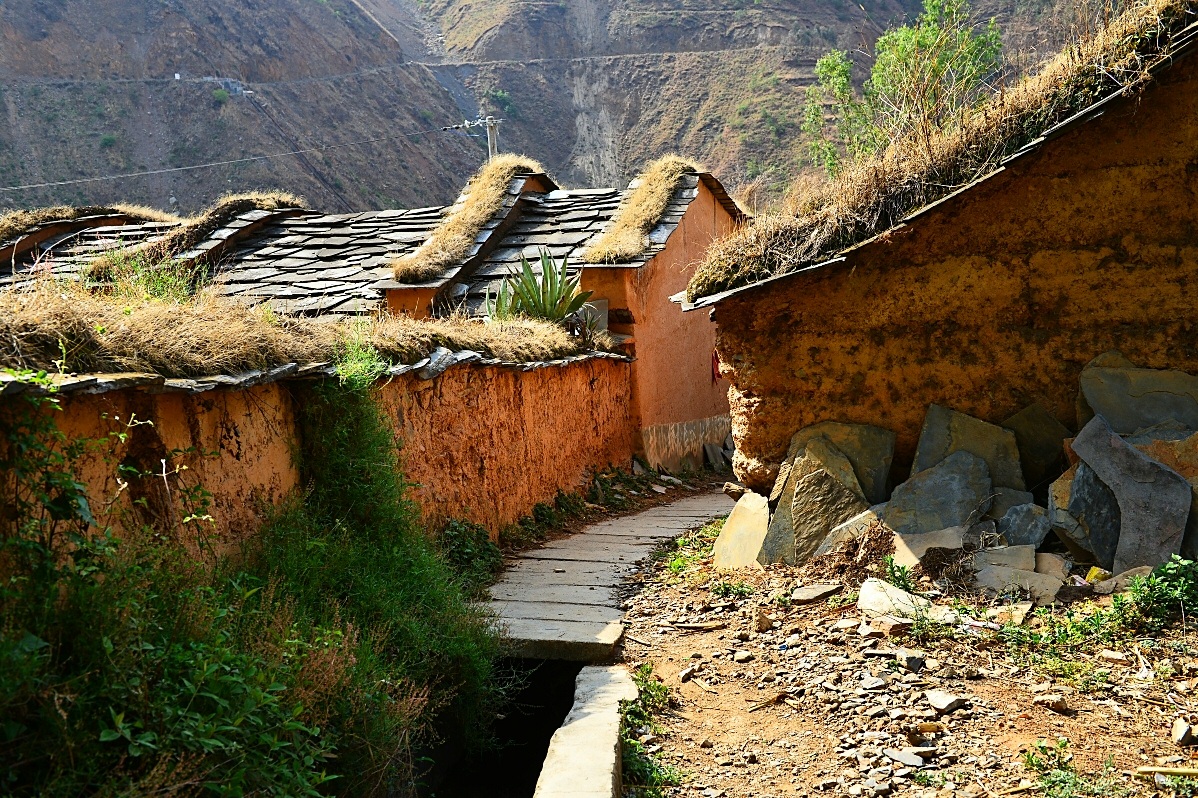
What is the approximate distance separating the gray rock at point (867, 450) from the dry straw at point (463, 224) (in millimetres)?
6232

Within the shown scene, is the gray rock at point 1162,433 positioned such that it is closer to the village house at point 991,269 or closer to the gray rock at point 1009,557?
the village house at point 991,269

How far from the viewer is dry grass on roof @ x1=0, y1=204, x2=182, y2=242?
12359 millimetres

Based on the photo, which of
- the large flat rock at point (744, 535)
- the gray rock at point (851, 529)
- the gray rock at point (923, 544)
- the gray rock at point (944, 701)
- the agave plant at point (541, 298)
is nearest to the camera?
the gray rock at point (944, 701)

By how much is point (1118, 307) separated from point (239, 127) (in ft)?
144

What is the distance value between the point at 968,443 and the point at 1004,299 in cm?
92

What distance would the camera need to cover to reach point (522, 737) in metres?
5.08

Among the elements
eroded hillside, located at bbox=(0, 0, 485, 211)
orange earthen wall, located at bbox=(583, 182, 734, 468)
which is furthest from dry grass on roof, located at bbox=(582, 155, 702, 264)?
eroded hillside, located at bbox=(0, 0, 485, 211)

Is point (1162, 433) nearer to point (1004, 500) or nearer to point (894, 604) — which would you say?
point (1004, 500)

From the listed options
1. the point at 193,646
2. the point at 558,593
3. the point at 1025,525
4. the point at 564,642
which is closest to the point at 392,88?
the point at 558,593

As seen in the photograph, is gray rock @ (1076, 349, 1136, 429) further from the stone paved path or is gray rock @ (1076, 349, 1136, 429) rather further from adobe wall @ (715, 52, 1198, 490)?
the stone paved path

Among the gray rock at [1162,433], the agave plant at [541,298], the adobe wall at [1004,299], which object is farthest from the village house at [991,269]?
the agave plant at [541,298]

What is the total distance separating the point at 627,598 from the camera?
5.91 m

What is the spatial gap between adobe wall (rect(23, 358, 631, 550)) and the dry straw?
2.43m

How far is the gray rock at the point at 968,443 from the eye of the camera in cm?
538
